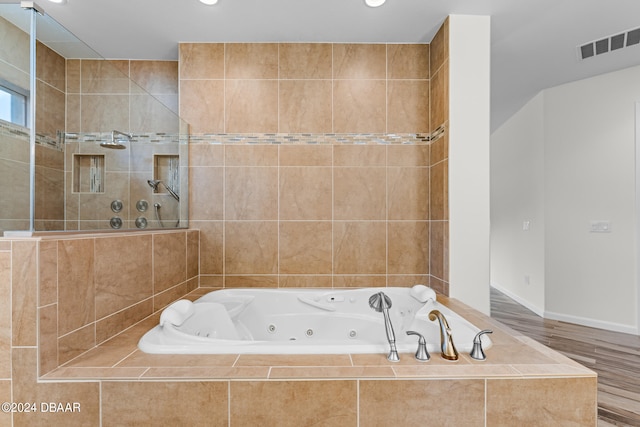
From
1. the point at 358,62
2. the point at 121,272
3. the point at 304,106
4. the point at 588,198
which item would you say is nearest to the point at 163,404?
the point at 121,272

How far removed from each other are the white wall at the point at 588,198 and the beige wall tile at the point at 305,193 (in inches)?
99.7

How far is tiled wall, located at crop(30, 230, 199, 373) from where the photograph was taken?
1119 mm

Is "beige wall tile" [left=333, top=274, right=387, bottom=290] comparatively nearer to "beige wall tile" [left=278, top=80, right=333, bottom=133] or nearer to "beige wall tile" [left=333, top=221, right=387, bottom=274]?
"beige wall tile" [left=333, top=221, right=387, bottom=274]

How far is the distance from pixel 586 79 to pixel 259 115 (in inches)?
127

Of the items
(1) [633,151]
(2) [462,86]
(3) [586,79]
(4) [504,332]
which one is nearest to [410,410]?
(4) [504,332]

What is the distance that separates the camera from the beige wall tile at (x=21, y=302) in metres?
1.11

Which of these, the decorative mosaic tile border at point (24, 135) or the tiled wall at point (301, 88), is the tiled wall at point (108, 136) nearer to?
the decorative mosaic tile border at point (24, 135)

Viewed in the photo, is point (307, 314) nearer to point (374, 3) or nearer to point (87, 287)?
point (87, 287)

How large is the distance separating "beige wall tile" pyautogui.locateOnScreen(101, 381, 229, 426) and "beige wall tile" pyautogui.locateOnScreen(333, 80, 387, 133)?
6.41 feet

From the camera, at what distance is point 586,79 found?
3.21 meters

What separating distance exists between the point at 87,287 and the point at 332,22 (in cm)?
213

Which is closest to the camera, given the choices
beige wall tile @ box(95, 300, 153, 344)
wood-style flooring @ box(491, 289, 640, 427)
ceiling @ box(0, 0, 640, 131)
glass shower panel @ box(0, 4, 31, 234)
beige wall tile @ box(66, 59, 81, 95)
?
glass shower panel @ box(0, 4, 31, 234)

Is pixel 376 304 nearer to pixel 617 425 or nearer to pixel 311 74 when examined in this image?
pixel 617 425

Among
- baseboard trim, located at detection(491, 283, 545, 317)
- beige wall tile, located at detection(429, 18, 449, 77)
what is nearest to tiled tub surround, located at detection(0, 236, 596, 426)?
beige wall tile, located at detection(429, 18, 449, 77)
